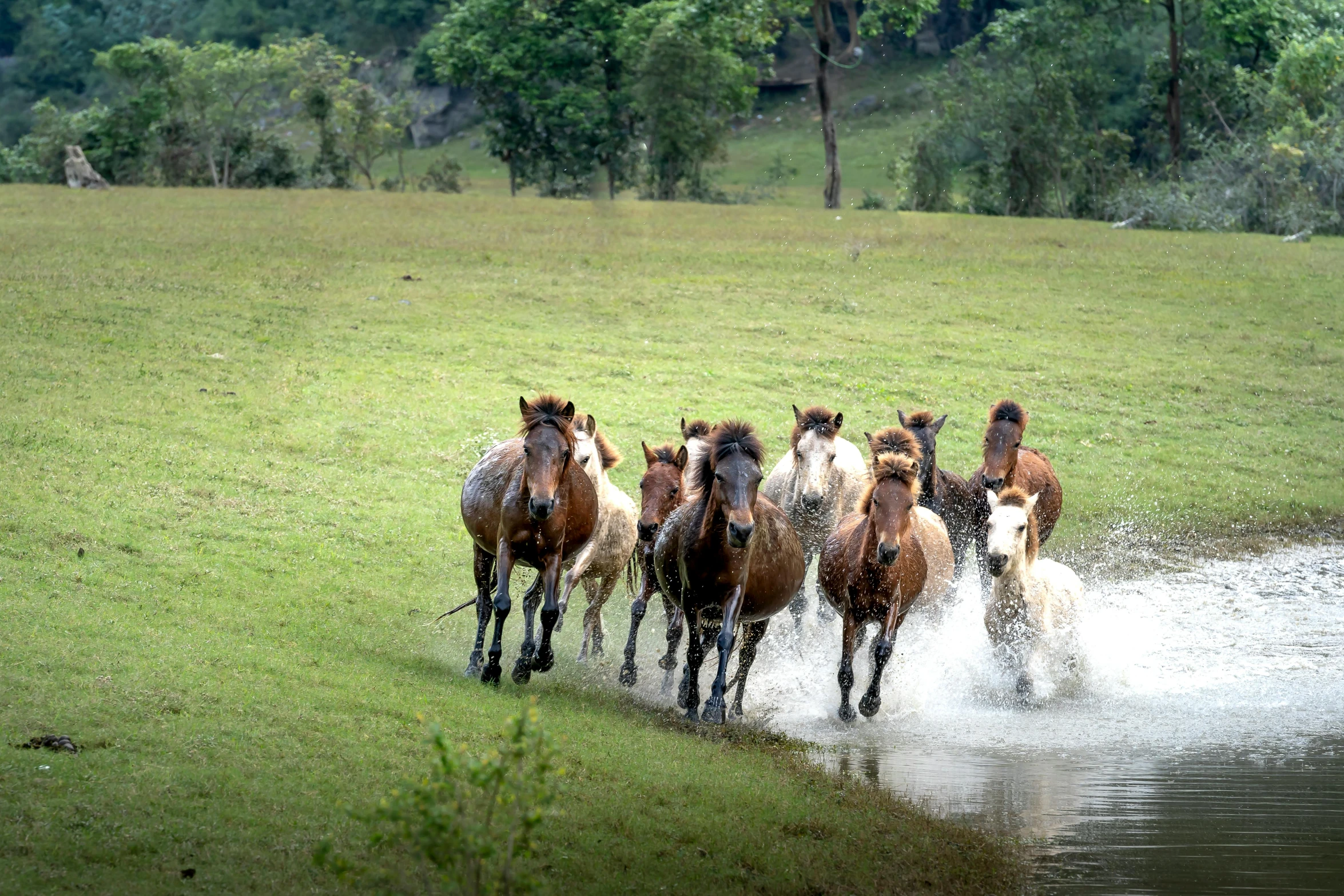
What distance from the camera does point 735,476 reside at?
9219 millimetres

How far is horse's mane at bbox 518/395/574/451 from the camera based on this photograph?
9.80 m

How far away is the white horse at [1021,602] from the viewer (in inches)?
430

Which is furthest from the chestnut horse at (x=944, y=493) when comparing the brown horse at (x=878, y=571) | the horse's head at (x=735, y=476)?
the horse's head at (x=735, y=476)

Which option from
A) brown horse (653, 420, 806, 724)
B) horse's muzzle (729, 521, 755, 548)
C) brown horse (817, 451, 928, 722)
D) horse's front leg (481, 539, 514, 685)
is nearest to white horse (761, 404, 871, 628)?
brown horse (817, 451, 928, 722)

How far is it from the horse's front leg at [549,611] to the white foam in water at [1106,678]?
1102 mm

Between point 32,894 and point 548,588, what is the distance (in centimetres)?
477

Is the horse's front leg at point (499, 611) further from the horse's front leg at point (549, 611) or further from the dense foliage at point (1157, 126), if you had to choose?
the dense foliage at point (1157, 126)

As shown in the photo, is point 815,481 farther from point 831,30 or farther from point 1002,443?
point 831,30

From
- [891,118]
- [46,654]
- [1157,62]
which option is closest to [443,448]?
[46,654]

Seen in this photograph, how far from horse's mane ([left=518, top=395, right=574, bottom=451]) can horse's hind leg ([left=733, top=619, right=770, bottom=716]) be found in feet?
6.70

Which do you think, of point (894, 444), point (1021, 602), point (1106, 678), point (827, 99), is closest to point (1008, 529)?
point (1021, 602)

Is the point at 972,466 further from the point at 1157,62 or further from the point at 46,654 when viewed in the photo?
the point at 1157,62

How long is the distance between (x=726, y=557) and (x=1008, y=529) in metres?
2.68

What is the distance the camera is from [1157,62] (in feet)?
164
